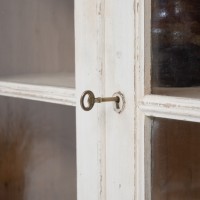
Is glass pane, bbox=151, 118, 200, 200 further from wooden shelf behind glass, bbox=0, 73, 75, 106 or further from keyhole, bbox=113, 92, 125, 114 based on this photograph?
wooden shelf behind glass, bbox=0, 73, 75, 106

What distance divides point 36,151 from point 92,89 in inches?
6.8

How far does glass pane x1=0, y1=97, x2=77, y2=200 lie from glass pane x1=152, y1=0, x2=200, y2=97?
0.49 feet

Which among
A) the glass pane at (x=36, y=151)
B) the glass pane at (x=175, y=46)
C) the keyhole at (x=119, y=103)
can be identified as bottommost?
the glass pane at (x=36, y=151)

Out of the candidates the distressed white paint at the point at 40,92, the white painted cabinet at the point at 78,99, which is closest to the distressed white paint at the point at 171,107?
the white painted cabinet at the point at 78,99

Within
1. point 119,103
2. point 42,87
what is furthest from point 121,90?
point 42,87

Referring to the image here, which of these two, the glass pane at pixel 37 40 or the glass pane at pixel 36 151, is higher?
the glass pane at pixel 37 40

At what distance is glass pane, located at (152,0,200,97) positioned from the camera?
0.45 meters

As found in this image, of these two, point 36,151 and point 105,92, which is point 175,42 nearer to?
point 105,92

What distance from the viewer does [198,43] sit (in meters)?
0.45

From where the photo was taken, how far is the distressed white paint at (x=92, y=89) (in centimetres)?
52

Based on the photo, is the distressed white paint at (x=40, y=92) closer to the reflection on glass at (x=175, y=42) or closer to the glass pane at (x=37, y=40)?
the glass pane at (x=37, y=40)

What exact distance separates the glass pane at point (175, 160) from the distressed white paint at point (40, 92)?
0.14 meters

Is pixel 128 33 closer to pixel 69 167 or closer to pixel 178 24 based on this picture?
pixel 178 24

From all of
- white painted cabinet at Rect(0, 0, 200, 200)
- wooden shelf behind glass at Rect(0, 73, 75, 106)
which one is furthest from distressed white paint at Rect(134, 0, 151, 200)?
wooden shelf behind glass at Rect(0, 73, 75, 106)
